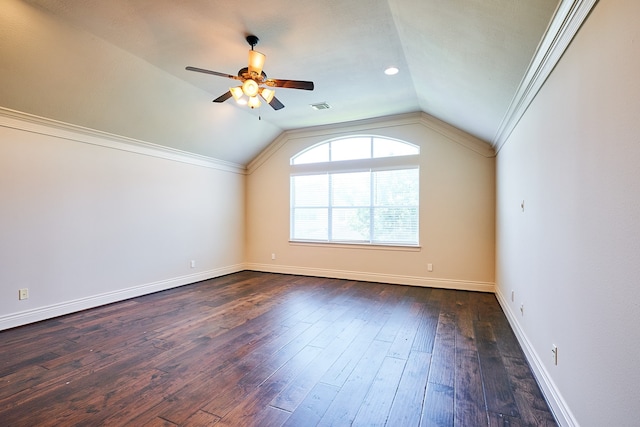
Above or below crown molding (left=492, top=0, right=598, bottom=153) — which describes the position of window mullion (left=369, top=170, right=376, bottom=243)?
below

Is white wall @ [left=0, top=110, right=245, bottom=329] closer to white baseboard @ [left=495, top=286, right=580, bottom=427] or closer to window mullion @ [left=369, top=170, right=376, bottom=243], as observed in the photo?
window mullion @ [left=369, top=170, right=376, bottom=243]

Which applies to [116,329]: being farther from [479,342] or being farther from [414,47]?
[414,47]

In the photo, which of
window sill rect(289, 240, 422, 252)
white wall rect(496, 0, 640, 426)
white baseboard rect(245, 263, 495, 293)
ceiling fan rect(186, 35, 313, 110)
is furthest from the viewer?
window sill rect(289, 240, 422, 252)

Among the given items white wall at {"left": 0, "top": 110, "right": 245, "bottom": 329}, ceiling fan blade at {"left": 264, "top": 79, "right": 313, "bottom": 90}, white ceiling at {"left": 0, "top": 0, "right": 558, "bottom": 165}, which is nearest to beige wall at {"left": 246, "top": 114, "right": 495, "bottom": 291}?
white ceiling at {"left": 0, "top": 0, "right": 558, "bottom": 165}

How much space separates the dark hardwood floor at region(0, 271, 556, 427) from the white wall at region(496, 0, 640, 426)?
1.81ft

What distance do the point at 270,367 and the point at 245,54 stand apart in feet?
10.3

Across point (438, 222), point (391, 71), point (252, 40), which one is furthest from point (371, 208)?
point (252, 40)

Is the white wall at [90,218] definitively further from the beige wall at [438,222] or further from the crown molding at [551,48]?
the crown molding at [551,48]

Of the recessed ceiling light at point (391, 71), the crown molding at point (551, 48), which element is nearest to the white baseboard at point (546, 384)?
the crown molding at point (551, 48)

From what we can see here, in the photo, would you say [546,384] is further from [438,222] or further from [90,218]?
[90,218]

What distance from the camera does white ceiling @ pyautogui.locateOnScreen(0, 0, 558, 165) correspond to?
2.41 meters

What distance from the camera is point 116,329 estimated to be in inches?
128

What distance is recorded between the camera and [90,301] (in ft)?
13.1

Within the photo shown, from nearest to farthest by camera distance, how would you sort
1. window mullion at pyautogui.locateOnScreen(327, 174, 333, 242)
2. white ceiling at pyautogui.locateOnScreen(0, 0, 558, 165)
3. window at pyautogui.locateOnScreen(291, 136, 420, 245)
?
white ceiling at pyautogui.locateOnScreen(0, 0, 558, 165) → window at pyautogui.locateOnScreen(291, 136, 420, 245) → window mullion at pyautogui.locateOnScreen(327, 174, 333, 242)
